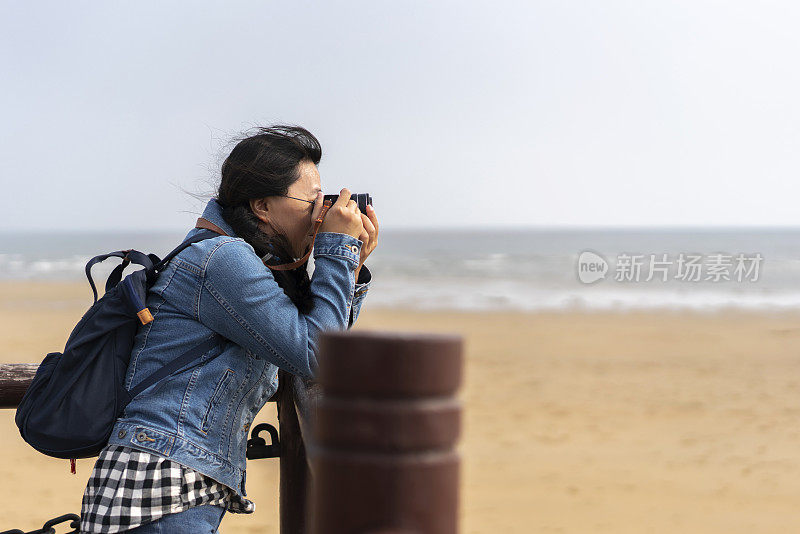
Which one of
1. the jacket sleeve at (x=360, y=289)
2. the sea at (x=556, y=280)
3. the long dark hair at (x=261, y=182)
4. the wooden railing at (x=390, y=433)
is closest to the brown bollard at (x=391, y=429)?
the wooden railing at (x=390, y=433)

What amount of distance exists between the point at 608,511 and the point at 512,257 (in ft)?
118

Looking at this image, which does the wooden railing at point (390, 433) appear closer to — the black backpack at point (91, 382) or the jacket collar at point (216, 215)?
the black backpack at point (91, 382)

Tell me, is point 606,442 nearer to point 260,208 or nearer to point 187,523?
point 260,208

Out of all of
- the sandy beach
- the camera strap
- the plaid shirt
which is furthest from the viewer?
the sandy beach

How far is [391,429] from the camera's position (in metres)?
0.67

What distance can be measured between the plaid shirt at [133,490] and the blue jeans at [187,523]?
17 millimetres

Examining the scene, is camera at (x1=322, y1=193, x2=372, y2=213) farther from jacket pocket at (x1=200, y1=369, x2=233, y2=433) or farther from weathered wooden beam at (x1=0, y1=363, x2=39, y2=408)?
Result: weathered wooden beam at (x1=0, y1=363, x2=39, y2=408)

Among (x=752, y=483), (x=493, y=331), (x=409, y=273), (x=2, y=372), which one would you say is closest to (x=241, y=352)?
(x=2, y=372)

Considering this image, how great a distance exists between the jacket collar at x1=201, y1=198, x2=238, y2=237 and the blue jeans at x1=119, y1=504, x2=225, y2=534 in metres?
0.65

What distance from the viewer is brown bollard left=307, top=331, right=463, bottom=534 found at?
0.67 metres

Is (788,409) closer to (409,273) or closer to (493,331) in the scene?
(493,331)

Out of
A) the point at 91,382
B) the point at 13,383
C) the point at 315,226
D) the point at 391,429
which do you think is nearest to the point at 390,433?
the point at 391,429

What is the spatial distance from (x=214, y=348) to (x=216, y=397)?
4.3 inches

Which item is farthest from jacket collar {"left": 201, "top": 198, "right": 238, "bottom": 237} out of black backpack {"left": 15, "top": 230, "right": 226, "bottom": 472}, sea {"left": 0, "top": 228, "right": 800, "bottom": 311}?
sea {"left": 0, "top": 228, "right": 800, "bottom": 311}
